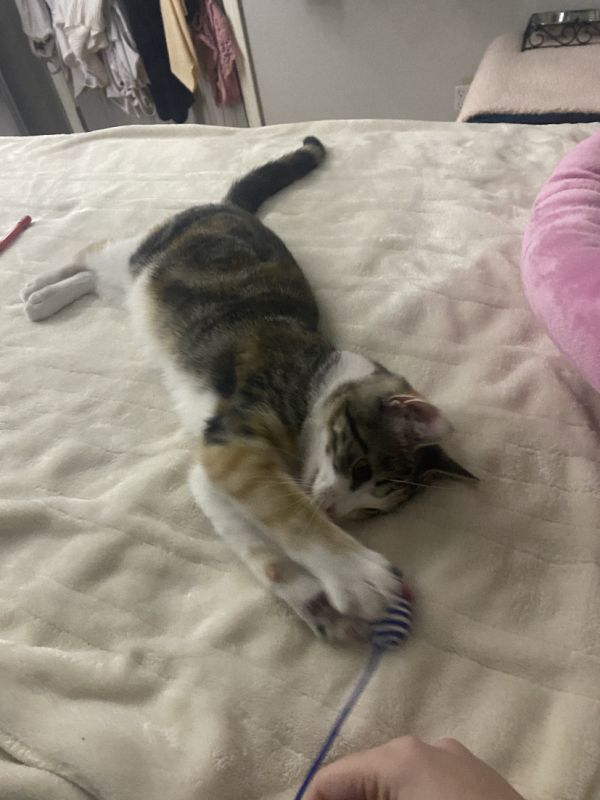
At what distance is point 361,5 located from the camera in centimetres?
288

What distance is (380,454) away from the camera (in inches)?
36.4

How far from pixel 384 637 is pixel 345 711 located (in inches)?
3.6

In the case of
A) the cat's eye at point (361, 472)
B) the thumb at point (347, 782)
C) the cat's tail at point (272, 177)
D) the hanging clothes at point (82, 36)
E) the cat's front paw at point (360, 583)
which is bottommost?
the cat's eye at point (361, 472)

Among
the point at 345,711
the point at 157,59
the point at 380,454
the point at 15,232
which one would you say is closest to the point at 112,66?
the point at 157,59

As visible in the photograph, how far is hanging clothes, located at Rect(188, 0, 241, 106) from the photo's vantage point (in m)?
2.96

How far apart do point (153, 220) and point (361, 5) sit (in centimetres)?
201

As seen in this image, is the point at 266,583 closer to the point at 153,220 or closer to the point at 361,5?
the point at 153,220

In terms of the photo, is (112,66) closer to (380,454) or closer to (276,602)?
(380,454)

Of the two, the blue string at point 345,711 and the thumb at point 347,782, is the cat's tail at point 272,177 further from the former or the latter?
the thumb at point 347,782

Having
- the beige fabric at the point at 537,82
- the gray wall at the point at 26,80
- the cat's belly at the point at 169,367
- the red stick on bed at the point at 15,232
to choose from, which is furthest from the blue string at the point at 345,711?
the gray wall at the point at 26,80

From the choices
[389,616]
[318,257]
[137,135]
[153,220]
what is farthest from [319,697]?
[137,135]

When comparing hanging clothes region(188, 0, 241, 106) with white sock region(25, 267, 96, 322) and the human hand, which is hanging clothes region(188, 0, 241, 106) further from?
the human hand

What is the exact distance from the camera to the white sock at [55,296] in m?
1.29

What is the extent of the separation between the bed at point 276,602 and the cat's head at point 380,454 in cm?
5
